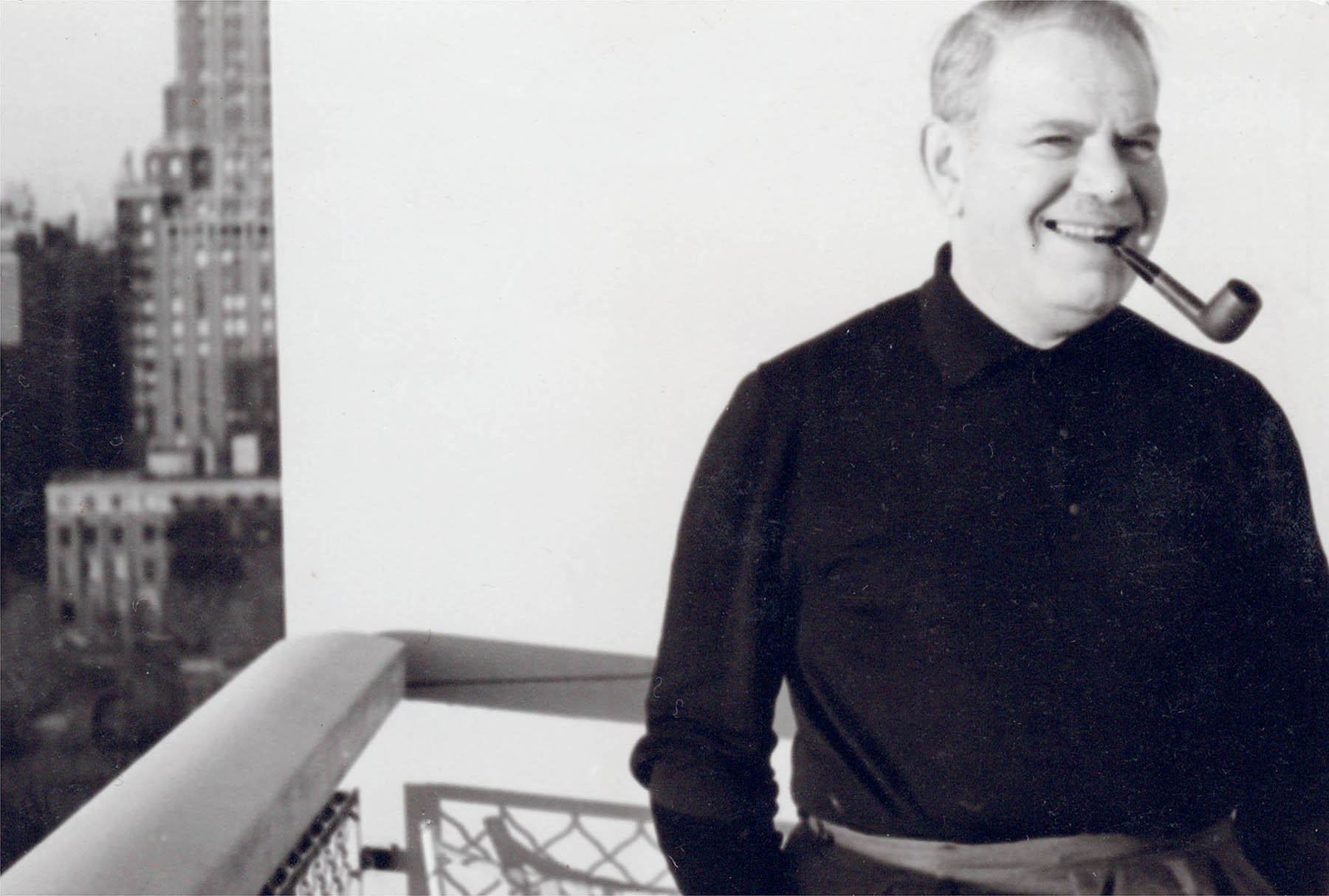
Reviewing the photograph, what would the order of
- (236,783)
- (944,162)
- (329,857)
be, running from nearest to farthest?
(236,783) → (944,162) → (329,857)

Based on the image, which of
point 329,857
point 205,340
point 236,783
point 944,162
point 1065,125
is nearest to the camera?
point 236,783

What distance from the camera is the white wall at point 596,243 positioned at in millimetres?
1237

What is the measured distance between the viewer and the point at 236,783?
3.16 ft

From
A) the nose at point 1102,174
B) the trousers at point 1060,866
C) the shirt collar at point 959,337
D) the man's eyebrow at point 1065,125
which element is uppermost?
the man's eyebrow at point 1065,125

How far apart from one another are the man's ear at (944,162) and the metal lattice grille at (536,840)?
2.54 ft

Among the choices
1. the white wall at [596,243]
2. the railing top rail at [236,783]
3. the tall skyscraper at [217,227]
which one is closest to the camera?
the railing top rail at [236,783]

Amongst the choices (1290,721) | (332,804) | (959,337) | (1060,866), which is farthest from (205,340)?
(1290,721)

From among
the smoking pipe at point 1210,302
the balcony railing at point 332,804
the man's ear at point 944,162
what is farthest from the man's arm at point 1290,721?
the balcony railing at point 332,804

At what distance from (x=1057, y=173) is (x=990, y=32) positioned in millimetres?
173

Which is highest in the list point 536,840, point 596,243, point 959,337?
point 596,243

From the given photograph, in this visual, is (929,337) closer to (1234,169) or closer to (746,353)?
(746,353)

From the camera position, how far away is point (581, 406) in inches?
51.8

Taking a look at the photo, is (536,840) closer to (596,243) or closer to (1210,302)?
(596,243)

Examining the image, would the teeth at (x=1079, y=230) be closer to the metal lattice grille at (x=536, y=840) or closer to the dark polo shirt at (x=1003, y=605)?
the dark polo shirt at (x=1003, y=605)
